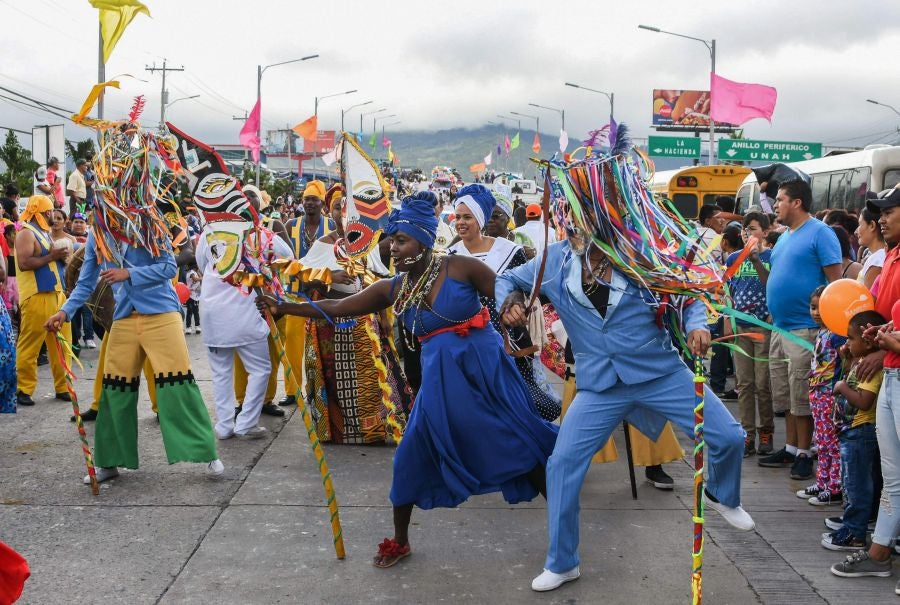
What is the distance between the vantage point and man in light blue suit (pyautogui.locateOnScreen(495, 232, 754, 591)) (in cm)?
398

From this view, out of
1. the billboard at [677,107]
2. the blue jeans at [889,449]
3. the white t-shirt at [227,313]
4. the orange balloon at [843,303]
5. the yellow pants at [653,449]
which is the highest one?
the billboard at [677,107]

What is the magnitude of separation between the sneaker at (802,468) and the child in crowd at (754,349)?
1.48ft

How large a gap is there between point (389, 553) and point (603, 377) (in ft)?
4.60

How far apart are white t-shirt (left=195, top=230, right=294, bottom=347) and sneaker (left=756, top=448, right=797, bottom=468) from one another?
3.98 meters

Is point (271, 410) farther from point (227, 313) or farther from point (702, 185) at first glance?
point (702, 185)

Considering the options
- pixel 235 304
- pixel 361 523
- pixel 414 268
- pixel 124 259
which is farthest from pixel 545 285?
pixel 235 304

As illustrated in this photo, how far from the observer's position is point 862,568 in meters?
4.31

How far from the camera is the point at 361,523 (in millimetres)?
5070

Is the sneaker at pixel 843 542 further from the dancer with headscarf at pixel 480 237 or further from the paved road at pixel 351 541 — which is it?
the dancer with headscarf at pixel 480 237

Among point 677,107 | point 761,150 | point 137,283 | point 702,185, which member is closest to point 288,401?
point 137,283

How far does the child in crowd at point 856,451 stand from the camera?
4.53 metres

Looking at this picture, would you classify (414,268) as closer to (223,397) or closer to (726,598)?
(726,598)

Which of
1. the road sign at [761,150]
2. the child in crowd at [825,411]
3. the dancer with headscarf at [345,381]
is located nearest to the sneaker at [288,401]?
the dancer with headscarf at [345,381]

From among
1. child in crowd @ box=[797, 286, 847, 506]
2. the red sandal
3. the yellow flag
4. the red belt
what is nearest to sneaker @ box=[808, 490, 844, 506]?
child in crowd @ box=[797, 286, 847, 506]
